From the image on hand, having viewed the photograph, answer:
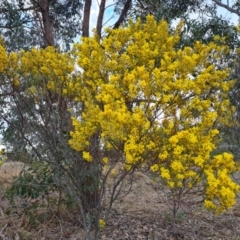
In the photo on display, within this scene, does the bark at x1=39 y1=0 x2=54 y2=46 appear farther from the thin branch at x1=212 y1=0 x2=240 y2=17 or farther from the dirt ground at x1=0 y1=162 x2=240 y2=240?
the thin branch at x1=212 y1=0 x2=240 y2=17

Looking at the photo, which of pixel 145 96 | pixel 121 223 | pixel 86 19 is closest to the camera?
pixel 145 96

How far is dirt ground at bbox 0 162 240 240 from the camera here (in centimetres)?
443

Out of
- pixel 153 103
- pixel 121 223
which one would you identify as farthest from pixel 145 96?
pixel 121 223

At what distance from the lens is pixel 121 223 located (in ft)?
15.3

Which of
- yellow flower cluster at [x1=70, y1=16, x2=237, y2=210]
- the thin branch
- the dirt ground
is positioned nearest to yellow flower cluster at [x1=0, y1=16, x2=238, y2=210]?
yellow flower cluster at [x1=70, y1=16, x2=237, y2=210]

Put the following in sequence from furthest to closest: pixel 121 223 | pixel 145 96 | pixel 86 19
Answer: pixel 86 19 < pixel 121 223 < pixel 145 96

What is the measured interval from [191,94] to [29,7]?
12.7 feet

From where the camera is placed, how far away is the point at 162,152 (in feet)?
10.1

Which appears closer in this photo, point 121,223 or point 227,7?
point 121,223

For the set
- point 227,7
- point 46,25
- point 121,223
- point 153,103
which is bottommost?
point 121,223

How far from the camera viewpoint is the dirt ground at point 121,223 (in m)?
4.43

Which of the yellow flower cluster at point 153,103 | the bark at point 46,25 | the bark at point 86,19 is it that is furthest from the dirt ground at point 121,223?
the bark at point 86,19

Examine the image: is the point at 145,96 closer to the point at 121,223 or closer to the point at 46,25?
the point at 121,223

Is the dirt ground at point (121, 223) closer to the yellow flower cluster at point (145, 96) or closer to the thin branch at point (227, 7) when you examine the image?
the yellow flower cluster at point (145, 96)
